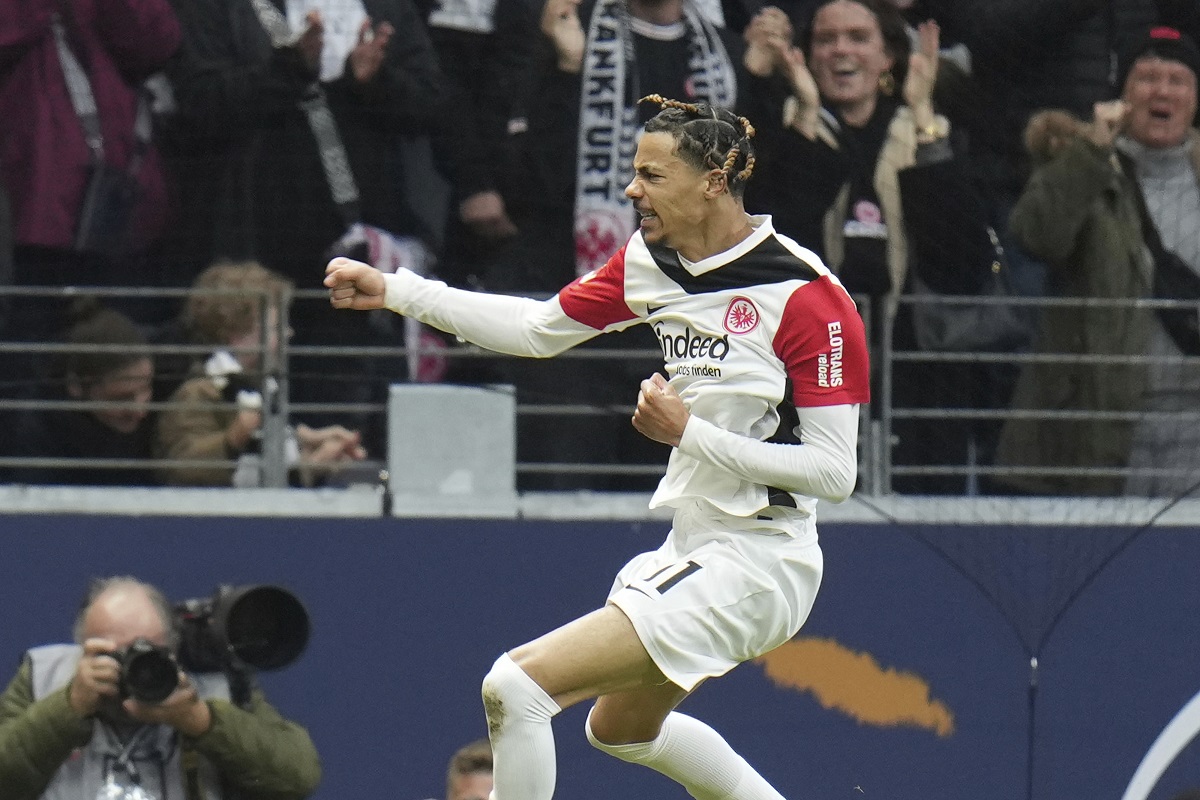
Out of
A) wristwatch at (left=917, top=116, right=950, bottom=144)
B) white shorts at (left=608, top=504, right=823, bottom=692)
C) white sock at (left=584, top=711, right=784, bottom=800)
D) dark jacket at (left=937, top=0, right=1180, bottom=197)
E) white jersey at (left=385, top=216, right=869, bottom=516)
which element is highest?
dark jacket at (left=937, top=0, right=1180, bottom=197)

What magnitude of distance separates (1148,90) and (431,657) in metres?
3.14

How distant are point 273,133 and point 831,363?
2.88m

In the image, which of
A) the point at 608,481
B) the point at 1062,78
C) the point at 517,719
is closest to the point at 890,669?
the point at 608,481

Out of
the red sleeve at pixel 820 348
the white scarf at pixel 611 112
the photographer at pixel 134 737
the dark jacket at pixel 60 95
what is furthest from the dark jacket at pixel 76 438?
the red sleeve at pixel 820 348

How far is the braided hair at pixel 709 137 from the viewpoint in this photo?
17.0 feet

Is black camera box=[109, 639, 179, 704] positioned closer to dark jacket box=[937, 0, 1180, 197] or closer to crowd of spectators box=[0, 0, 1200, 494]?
crowd of spectators box=[0, 0, 1200, 494]

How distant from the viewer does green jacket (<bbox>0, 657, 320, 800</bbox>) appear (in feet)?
20.7

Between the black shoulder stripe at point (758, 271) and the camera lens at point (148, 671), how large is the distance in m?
1.88

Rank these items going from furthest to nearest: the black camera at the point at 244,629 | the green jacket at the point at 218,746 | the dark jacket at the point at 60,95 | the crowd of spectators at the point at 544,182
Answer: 1. the crowd of spectators at the point at 544,182
2. the dark jacket at the point at 60,95
3. the green jacket at the point at 218,746
4. the black camera at the point at 244,629

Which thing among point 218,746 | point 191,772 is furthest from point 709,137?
point 191,772

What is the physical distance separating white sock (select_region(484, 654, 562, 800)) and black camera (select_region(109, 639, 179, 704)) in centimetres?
129

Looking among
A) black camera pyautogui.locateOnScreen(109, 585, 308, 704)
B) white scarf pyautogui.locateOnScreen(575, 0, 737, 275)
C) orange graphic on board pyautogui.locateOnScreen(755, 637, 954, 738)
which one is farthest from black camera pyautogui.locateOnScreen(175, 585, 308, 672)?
orange graphic on board pyautogui.locateOnScreen(755, 637, 954, 738)

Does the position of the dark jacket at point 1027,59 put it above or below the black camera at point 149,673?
above

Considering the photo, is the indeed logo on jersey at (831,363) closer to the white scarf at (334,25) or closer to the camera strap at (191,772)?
the camera strap at (191,772)
